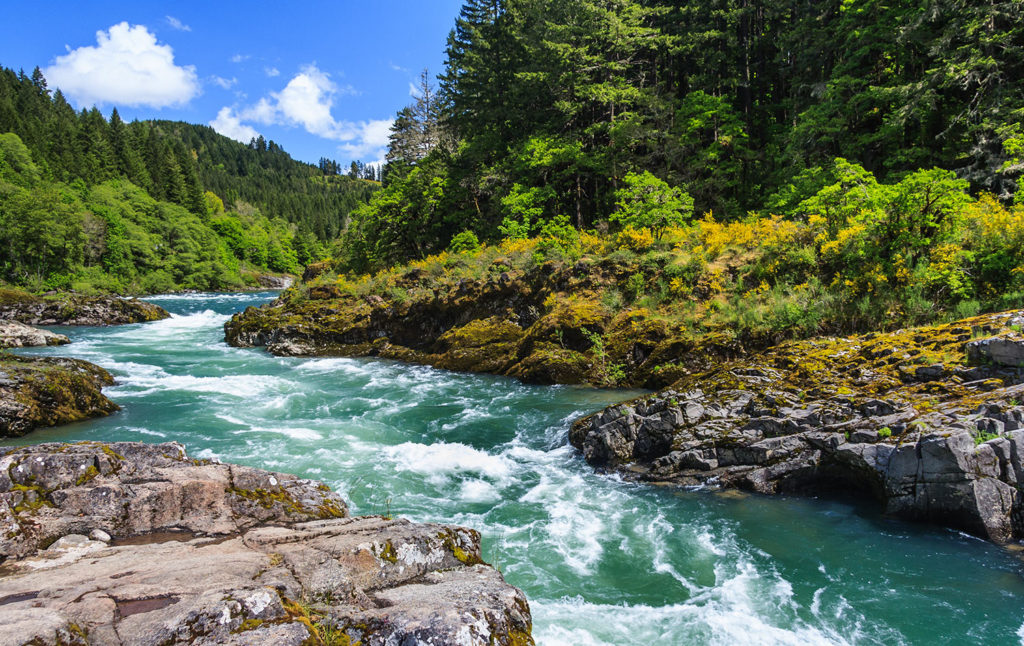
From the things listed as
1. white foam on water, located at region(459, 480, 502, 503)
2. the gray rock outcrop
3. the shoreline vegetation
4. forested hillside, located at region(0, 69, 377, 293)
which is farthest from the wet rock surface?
the gray rock outcrop

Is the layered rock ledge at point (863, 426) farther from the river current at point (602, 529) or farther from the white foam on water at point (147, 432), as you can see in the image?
the white foam on water at point (147, 432)

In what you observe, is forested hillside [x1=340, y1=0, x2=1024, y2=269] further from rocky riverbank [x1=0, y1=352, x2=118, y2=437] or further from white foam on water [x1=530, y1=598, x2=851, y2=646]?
rocky riverbank [x1=0, y1=352, x2=118, y2=437]

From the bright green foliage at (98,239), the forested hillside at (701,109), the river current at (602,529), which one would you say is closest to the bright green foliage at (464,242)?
the forested hillside at (701,109)

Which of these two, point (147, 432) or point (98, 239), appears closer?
point (147, 432)

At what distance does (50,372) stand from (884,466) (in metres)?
16.3

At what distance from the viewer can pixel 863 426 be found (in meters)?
6.96

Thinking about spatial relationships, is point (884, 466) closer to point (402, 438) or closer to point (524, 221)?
point (402, 438)

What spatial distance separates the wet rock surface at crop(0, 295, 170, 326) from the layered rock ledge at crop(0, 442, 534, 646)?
30.4 m

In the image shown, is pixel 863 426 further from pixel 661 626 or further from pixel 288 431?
pixel 288 431

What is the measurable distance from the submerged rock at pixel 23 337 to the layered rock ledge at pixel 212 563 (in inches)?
812

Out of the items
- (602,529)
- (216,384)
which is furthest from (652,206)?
(216,384)

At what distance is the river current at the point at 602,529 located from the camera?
16.2ft

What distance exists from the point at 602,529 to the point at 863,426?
399 centimetres

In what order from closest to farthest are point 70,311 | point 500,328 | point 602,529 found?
1. point 602,529
2. point 500,328
3. point 70,311
